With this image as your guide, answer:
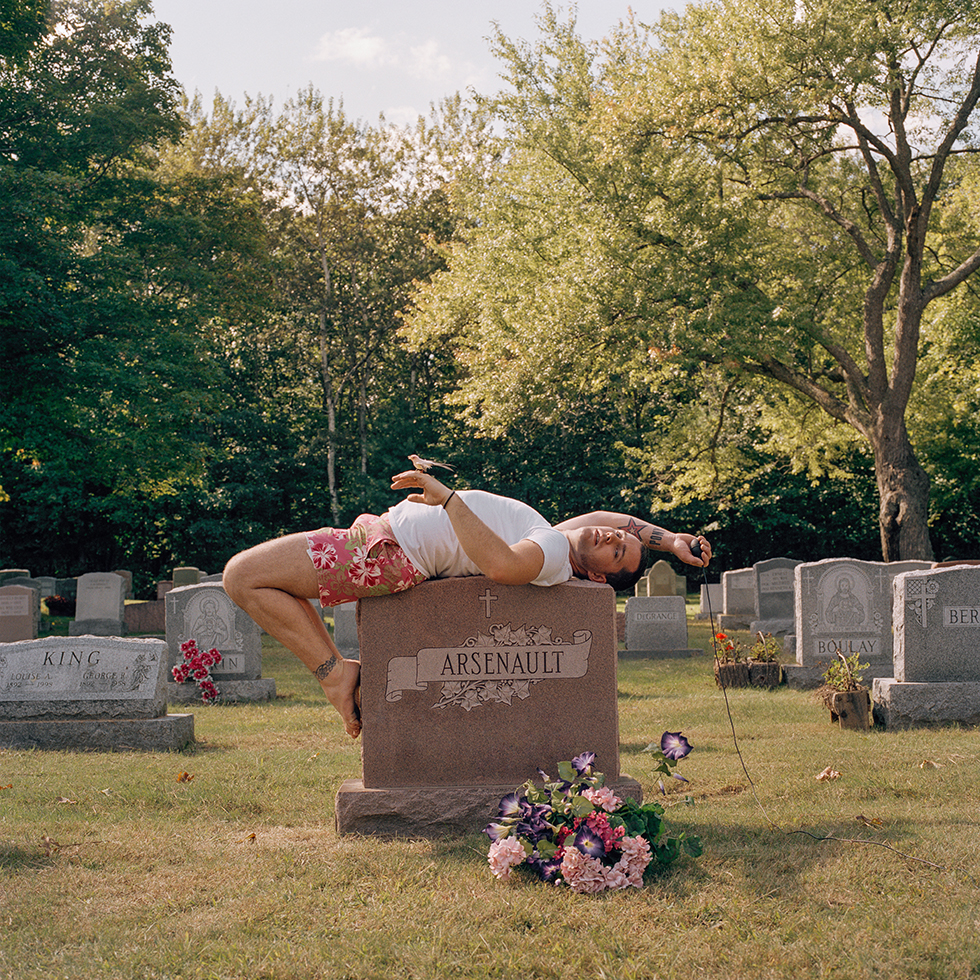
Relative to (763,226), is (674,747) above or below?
below

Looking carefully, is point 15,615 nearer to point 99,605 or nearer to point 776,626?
point 99,605

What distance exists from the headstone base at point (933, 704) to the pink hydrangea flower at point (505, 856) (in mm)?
4752

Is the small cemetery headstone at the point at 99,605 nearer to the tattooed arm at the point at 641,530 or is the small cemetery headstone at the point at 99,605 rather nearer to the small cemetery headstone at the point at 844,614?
the small cemetery headstone at the point at 844,614

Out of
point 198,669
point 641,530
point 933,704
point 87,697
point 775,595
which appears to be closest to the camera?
point 641,530

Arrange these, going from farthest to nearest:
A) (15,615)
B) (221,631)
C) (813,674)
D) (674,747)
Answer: (15,615) < (221,631) < (813,674) < (674,747)

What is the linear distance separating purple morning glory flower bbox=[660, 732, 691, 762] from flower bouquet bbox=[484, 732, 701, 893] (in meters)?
0.28

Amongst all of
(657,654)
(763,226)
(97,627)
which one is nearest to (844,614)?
(657,654)

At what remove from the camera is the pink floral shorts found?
4.25m

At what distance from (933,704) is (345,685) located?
4.96m

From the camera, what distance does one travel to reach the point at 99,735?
6895 mm

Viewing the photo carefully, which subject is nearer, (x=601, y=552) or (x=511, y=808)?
(x=511, y=808)

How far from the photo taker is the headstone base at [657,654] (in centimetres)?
1390

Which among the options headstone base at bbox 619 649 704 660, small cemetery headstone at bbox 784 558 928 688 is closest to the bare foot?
small cemetery headstone at bbox 784 558 928 688

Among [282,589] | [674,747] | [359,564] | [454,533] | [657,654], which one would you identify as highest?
[454,533]
